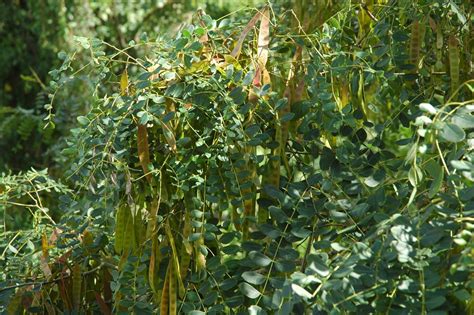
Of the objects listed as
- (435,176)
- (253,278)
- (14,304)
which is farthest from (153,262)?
(435,176)

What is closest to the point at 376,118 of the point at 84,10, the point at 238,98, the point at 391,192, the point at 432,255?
the point at 391,192

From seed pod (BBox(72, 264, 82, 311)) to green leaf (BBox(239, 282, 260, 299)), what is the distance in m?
0.41

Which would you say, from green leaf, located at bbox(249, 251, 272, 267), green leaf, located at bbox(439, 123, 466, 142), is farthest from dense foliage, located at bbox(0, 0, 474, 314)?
green leaf, located at bbox(439, 123, 466, 142)

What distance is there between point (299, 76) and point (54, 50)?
3.15m

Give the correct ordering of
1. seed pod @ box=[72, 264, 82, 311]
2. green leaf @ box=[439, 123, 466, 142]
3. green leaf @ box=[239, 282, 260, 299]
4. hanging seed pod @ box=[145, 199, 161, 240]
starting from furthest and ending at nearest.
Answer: seed pod @ box=[72, 264, 82, 311] → hanging seed pod @ box=[145, 199, 161, 240] → green leaf @ box=[239, 282, 260, 299] → green leaf @ box=[439, 123, 466, 142]

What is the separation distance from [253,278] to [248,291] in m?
0.02

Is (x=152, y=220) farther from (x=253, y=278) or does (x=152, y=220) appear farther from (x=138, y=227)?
(x=253, y=278)

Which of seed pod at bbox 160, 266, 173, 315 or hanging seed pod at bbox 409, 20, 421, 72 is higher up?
hanging seed pod at bbox 409, 20, 421, 72

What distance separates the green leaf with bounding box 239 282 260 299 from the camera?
1.28 metres

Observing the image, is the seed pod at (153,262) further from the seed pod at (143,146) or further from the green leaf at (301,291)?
the green leaf at (301,291)

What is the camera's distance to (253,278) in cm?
130

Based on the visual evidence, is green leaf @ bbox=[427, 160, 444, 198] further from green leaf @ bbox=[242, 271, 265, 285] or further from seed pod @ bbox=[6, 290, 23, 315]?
seed pod @ bbox=[6, 290, 23, 315]

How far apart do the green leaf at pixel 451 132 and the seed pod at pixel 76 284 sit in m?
0.79

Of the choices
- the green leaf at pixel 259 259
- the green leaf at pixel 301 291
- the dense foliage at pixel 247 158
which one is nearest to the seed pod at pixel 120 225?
the dense foliage at pixel 247 158
